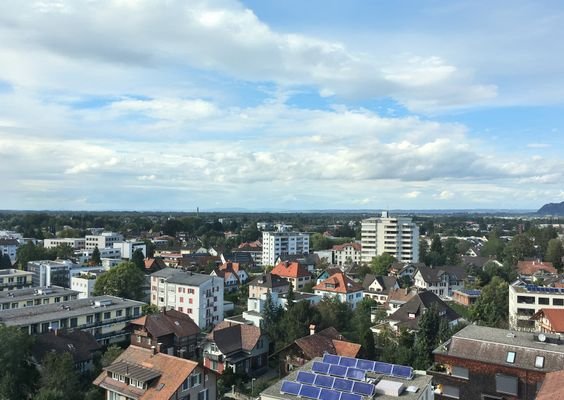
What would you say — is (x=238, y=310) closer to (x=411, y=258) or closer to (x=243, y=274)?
(x=243, y=274)

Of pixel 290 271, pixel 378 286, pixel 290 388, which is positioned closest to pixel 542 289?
pixel 378 286

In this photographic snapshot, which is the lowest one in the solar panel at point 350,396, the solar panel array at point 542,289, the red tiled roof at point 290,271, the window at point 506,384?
the red tiled roof at point 290,271

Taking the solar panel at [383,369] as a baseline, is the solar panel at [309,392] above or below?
below

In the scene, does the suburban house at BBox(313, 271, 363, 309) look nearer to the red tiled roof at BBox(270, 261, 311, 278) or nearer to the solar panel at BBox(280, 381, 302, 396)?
the red tiled roof at BBox(270, 261, 311, 278)

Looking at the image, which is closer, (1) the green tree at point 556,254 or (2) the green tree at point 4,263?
(2) the green tree at point 4,263

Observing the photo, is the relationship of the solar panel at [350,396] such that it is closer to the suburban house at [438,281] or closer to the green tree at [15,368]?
the green tree at [15,368]

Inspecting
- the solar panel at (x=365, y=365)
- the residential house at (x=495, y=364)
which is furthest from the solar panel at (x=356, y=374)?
the residential house at (x=495, y=364)

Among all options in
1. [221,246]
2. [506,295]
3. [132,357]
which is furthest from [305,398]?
[221,246]
